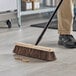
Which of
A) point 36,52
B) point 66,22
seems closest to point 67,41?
point 66,22

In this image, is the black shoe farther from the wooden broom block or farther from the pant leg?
the wooden broom block

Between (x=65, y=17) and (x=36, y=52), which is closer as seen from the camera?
(x=36, y=52)

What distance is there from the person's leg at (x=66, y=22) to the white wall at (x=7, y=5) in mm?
1118

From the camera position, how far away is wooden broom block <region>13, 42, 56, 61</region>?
162 centimetres

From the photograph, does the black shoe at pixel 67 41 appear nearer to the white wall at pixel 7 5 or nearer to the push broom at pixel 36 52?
the push broom at pixel 36 52

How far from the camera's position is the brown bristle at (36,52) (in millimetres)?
1622

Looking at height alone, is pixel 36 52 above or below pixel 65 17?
below

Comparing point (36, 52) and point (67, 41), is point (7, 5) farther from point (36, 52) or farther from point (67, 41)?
point (36, 52)

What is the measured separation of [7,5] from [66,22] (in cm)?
117

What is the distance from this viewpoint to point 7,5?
3.05m

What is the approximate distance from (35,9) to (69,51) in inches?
70.6

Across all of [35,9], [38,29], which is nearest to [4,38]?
[38,29]

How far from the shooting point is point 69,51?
1899 millimetres

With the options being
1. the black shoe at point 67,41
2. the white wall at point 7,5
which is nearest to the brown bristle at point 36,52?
the black shoe at point 67,41
